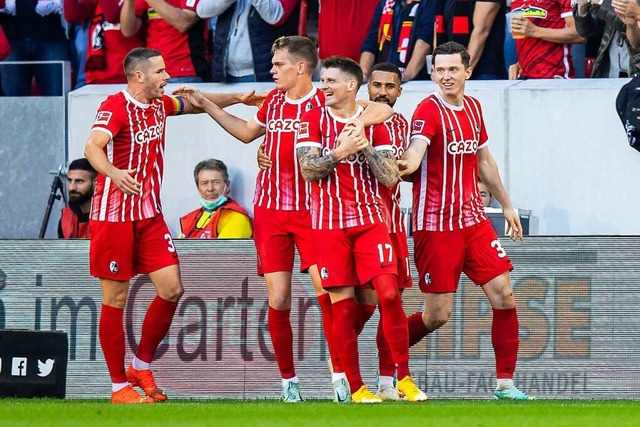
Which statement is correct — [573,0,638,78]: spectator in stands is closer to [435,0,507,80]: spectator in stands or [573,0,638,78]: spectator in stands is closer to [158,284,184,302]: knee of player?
[435,0,507,80]: spectator in stands

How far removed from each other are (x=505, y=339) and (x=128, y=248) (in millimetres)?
2693

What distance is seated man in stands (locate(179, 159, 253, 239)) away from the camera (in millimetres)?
12891

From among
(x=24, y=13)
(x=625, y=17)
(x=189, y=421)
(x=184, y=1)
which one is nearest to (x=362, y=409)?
(x=189, y=421)

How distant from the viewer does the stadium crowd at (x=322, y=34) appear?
1314 cm

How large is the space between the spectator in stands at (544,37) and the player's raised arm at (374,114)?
340cm

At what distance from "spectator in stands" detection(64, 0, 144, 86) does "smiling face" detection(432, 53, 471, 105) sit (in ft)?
15.5

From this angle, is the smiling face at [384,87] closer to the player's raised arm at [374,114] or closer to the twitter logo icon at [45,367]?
the player's raised arm at [374,114]

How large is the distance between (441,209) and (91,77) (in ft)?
17.3

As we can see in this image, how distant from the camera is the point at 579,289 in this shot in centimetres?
1155

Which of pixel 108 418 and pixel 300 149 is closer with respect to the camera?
pixel 108 418

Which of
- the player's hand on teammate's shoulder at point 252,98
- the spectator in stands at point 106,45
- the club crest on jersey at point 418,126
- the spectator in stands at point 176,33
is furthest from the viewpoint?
the spectator in stands at point 106,45

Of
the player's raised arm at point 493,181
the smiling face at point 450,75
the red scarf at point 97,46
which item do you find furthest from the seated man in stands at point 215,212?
the smiling face at point 450,75

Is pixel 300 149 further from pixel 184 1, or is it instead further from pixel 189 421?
pixel 184 1

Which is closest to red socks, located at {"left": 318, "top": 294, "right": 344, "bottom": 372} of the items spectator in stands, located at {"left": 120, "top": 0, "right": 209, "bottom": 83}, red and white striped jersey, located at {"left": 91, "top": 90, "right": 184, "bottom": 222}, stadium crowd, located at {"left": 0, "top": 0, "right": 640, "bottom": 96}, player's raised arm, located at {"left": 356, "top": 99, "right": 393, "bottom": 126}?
player's raised arm, located at {"left": 356, "top": 99, "right": 393, "bottom": 126}
